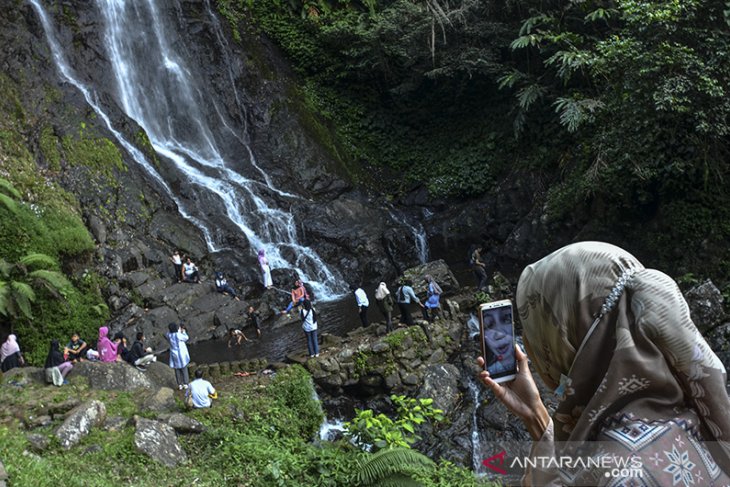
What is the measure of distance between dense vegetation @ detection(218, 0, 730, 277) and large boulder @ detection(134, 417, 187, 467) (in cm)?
1078

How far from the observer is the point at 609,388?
1.55m

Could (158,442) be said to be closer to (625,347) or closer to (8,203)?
(625,347)

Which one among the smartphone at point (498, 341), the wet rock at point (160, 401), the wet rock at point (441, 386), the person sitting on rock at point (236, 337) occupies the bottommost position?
the wet rock at point (441, 386)

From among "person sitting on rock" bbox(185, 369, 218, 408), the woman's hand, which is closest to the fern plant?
"person sitting on rock" bbox(185, 369, 218, 408)

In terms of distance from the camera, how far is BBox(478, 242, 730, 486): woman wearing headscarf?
151 cm

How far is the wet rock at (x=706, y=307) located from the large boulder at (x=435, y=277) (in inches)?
264

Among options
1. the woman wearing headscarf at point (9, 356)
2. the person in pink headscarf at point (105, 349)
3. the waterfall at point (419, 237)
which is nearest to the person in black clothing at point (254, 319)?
the person in pink headscarf at point (105, 349)

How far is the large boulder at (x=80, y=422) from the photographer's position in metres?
7.73

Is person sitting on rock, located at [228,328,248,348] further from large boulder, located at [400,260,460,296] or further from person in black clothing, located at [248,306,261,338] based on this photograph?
large boulder, located at [400,260,460,296]

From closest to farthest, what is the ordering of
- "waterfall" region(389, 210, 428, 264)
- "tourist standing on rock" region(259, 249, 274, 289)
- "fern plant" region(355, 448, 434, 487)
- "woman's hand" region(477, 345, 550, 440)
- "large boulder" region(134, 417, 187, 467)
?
"woman's hand" region(477, 345, 550, 440) < "fern plant" region(355, 448, 434, 487) < "large boulder" region(134, 417, 187, 467) < "tourist standing on rock" region(259, 249, 274, 289) < "waterfall" region(389, 210, 428, 264)

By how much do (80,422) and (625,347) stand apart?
807cm

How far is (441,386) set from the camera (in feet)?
37.7

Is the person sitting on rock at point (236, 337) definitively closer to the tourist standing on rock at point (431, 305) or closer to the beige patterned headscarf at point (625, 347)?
the tourist standing on rock at point (431, 305)

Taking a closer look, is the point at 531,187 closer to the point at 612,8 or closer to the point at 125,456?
the point at 612,8
